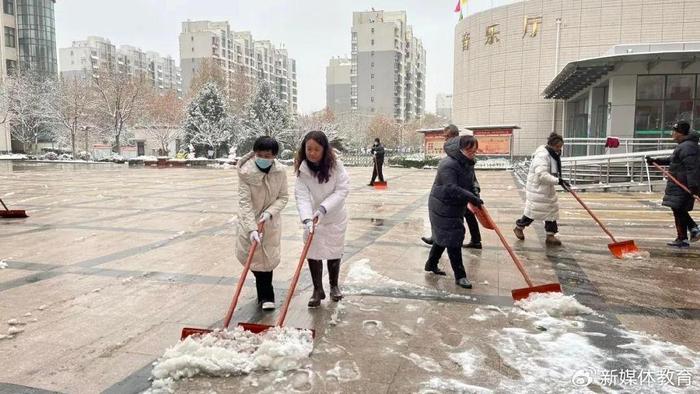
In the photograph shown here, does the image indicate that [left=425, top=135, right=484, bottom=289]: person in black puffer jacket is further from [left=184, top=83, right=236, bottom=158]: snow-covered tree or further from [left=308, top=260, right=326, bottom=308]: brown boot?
[left=184, top=83, right=236, bottom=158]: snow-covered tree

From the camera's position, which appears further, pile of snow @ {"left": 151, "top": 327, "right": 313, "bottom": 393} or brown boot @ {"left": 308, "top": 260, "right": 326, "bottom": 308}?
brown boot @ {"left": 308, "top": 260, "right": 326, "bottom": 308}

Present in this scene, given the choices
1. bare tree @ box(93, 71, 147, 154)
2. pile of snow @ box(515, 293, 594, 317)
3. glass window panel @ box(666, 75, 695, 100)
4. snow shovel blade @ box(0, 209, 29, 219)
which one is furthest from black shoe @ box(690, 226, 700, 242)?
bare tree @ box(93, 71, 147, 154)

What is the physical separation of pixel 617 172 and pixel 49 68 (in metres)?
62.5

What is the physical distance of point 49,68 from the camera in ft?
195

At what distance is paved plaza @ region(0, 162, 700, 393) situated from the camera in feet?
10.3

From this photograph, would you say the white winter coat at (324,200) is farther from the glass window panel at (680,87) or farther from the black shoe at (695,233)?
the glass window panel at (680,87)

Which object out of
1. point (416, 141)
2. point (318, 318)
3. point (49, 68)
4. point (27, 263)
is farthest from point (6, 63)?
point (318, 318)

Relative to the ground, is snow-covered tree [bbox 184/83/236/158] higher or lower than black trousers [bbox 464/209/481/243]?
higher

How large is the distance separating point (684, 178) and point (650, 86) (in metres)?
15.8

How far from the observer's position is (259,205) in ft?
13.8

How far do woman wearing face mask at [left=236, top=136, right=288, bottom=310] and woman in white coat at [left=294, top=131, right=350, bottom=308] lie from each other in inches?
7.2

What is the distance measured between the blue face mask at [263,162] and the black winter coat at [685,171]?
545 centimetres

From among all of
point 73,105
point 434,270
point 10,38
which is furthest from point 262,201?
point 10,38

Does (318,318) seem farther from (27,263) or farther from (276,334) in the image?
(27,263)
